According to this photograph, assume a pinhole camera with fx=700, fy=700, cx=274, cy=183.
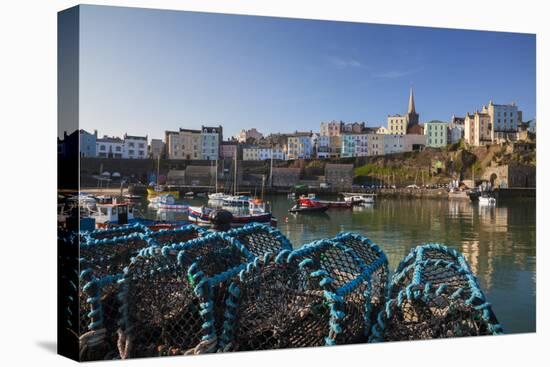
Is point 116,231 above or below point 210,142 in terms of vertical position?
below

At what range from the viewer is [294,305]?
14.2ft

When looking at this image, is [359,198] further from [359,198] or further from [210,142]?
[210,142]

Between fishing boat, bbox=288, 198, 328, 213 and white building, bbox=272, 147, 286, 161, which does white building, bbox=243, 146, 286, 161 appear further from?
fishing boat, bbox=288, 198, 328, 213

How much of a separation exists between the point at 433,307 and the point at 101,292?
220 centimetres

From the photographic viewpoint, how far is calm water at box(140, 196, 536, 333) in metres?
5.20

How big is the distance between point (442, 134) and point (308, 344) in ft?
6.94

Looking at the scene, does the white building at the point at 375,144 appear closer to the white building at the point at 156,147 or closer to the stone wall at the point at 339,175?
the stone wall at the point at 339,175

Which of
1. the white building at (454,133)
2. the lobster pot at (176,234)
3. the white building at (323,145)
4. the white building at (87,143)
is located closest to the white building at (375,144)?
the white building at (323,145)

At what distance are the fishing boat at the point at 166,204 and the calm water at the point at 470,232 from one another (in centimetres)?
8

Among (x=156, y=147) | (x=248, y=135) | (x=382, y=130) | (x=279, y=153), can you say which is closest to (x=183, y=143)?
(x=156, y=147)

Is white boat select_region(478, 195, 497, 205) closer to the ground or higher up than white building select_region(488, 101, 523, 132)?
closer to the ground

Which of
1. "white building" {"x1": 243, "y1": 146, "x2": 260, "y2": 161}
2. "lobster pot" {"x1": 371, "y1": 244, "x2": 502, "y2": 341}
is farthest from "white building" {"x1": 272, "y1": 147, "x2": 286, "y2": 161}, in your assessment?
"lobster pot" {"x1": 371, "y1": 244, "x2": 502, "y2": 341}

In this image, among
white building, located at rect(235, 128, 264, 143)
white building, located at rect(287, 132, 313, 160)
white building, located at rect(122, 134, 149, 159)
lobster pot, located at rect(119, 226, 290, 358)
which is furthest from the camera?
white building, located at rect(287, 132, 313, 160)

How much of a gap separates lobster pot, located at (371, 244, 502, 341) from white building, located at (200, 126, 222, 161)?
158cm
